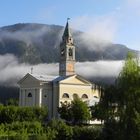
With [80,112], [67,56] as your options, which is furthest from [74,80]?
[80,112]

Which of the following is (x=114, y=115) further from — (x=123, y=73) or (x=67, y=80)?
(x=67, y=80)

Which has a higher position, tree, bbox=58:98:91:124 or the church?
the church

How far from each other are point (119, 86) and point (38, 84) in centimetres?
4535

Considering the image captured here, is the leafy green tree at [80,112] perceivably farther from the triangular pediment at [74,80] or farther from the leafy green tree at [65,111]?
the triangular pediment at [74,80]

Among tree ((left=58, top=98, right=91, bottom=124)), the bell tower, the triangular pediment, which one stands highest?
the bell tower

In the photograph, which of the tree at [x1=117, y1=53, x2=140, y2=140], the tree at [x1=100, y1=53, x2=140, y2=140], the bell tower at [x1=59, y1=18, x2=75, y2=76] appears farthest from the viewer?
the bell tower at [x1=59, y1=18, x2=75, y2=76]

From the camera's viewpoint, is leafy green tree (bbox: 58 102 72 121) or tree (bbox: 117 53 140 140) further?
leafy green tree (bbox: 58 102 72 121)

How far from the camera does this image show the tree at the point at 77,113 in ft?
219

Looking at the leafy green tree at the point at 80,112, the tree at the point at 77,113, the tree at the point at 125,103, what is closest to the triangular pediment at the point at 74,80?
the tree at the point at 77,113

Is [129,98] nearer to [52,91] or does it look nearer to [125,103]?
[125,103]

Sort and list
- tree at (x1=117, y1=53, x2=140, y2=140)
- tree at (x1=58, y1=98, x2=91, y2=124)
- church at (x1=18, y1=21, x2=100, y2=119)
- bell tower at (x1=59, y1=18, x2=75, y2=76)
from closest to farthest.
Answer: tree at (x1=117, y1=53, x2=140, y2=140)
tree at (x1=58, y1=98, x2=91, y2=124)
church at (x1=18, y1=21, x2=100, y2=119)
bell tower at (x1=59, y1=18, x2=75, y2=76)

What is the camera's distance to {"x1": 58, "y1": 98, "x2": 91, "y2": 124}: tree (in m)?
66.9

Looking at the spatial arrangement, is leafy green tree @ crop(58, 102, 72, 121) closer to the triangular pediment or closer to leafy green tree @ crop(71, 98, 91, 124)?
leafy green tree @ crop(71, 98, 91, 124)

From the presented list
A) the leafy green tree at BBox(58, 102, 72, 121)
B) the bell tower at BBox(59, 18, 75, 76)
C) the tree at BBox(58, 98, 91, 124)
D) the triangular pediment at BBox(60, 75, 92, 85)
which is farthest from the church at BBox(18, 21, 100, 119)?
the bell tower at BBox(59, 18, 75, 76)
